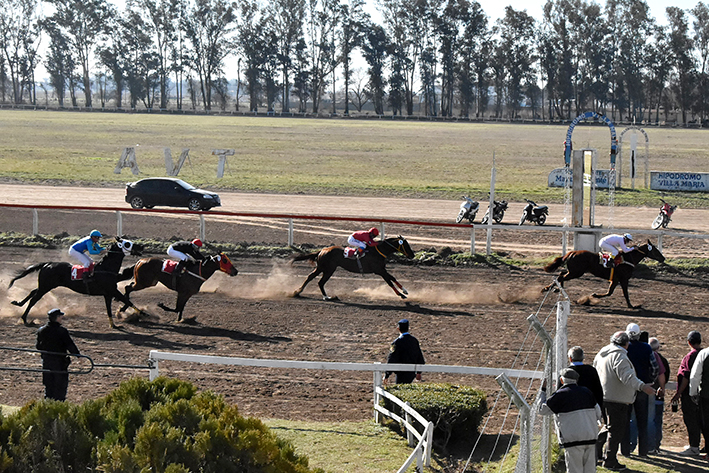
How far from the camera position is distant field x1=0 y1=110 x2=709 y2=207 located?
Answer: 117 feet

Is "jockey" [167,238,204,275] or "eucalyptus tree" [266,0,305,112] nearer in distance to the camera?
"jockey" [167,238,204,275]

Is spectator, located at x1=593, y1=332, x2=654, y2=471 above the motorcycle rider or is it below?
below

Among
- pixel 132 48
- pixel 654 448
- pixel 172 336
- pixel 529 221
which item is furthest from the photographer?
pixel 132 48

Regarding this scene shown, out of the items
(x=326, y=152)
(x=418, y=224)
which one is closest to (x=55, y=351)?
(x=418, y=224)

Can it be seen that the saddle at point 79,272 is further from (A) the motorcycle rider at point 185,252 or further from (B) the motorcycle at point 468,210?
(B) the motorcycle at point 468,210

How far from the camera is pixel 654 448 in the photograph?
783 cm

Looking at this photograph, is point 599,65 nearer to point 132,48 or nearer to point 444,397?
point 132,48

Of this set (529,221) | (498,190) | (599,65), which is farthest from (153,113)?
(529,221)

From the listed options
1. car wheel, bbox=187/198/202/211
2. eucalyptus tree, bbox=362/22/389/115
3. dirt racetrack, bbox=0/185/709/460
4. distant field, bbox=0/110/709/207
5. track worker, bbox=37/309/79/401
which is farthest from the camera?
eucalyptus tree, bbox=362/22/389/115

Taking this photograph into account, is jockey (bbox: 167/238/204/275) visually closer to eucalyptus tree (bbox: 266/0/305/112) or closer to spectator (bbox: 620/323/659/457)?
spectator (bbox: 620/323/659/457)

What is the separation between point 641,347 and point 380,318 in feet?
21.4

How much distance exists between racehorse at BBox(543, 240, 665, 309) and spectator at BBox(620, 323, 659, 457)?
6.77m

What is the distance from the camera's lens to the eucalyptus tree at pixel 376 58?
104 m

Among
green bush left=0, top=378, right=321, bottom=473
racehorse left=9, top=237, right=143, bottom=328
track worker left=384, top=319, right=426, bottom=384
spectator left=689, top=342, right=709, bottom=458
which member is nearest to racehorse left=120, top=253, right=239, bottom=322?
racehorse left=9, top=237, right=143, bottom=328
